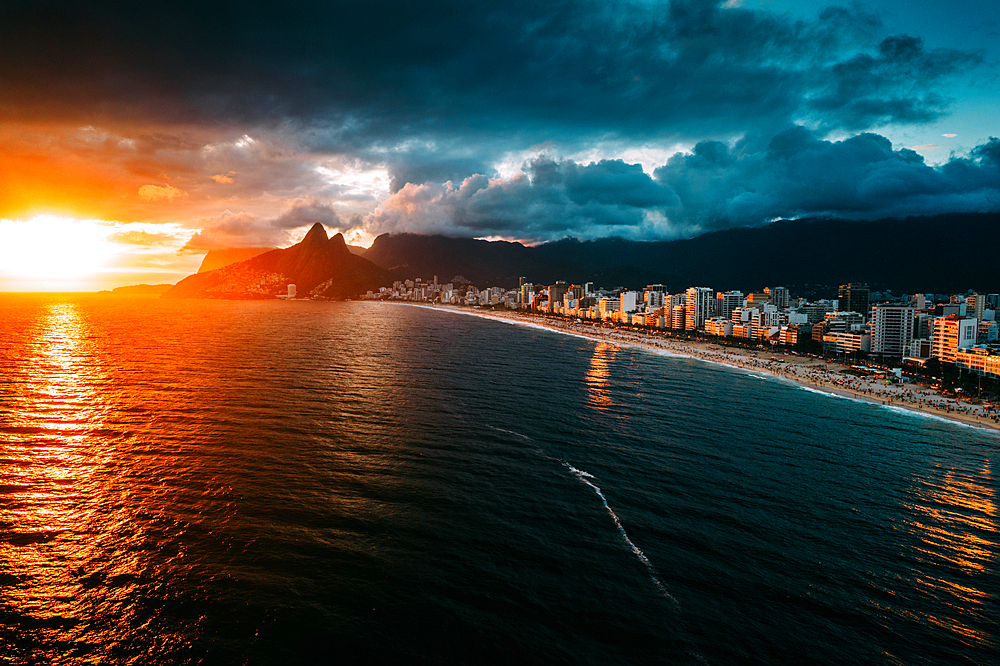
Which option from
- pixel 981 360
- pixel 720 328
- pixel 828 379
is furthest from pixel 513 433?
pixel 720 328

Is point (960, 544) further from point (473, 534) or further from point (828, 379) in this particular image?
point (828, 379)

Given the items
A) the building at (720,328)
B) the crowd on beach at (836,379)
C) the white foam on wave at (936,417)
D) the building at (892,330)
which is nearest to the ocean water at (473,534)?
the white foam on wave at (936,417)

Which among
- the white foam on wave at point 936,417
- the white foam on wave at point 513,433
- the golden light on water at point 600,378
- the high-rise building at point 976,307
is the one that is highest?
the high-rise building at point 976,307

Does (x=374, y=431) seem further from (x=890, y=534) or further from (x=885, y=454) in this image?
(x=885, y=454)

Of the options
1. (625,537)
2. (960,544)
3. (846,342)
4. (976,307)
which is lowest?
(960,544)

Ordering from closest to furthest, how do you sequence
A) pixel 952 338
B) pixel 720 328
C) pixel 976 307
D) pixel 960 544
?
pixel 960 544 < pixel 952 338 < pixel 976 307 < pixel 720 328

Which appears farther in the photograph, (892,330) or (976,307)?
(976,307)

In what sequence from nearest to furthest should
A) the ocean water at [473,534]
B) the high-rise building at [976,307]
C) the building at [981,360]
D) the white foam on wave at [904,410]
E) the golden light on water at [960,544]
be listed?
the ocean water at [473,534] → the golden light on water at [960,544] → the white foam on wave at [904,410] → the building at [981,360] → the high-rise building at [976,307]

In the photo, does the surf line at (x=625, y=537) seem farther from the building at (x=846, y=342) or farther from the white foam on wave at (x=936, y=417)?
the building at (x=846, y=342)
